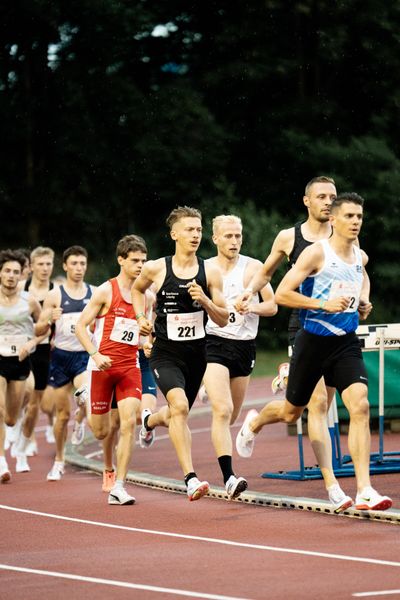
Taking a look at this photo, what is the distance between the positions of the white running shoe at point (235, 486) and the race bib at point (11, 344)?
4324mm

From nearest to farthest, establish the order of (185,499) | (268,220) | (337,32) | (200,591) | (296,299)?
(200,591), (296,299), (185,499), (268,220), (337,32)

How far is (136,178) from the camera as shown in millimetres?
44875

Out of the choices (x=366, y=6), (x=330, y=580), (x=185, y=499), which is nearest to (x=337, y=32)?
(x=366, y=6)

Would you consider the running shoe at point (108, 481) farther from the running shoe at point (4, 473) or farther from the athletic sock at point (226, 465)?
the athletic sock at point (226, 465)

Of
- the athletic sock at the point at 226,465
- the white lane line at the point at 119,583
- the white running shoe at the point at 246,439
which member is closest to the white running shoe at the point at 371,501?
the athletic sock at the point at 226,465

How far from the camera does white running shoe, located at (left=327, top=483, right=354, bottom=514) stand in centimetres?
1032

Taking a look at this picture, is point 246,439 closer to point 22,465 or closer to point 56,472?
point 56,472

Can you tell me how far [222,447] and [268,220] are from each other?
28753 millimetres

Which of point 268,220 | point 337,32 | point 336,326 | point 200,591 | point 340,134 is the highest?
point 337,32

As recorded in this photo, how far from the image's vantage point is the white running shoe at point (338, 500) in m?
10.3

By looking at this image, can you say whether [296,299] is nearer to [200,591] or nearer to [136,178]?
[200,591]

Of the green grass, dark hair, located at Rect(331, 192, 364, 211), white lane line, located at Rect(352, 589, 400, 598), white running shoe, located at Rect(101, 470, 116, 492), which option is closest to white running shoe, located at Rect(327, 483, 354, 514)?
dark hair, located at Rect(331, 192, 364, 211)

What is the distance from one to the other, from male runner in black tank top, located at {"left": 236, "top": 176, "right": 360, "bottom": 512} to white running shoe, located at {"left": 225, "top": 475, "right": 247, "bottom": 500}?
1.90 feet

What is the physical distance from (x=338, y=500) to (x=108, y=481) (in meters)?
3.35
